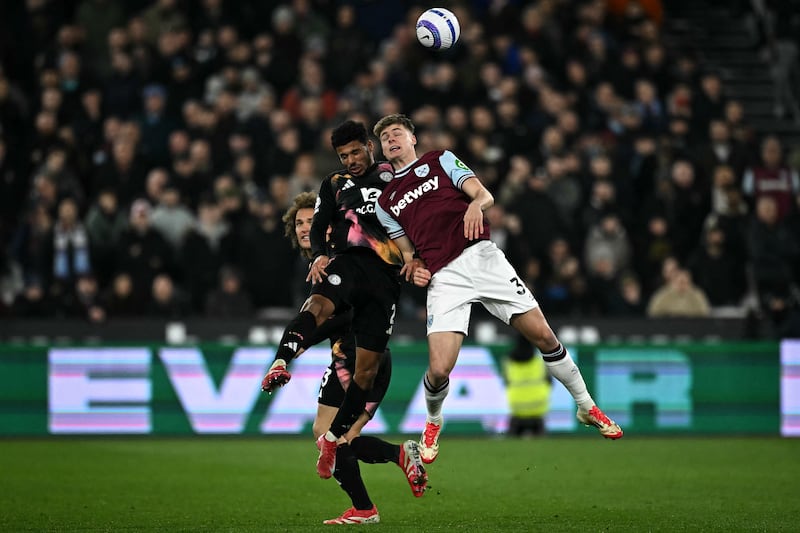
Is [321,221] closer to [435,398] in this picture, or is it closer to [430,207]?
[430,207]

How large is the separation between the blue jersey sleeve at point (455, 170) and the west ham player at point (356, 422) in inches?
46.1

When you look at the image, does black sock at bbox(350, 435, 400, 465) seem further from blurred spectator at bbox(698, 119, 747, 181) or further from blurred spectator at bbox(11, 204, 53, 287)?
blurred spectator at bbox(698, 119, 747, 181)

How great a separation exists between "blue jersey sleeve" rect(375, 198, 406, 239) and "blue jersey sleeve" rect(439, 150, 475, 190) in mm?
513

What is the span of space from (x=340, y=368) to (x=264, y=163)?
9.51 metres

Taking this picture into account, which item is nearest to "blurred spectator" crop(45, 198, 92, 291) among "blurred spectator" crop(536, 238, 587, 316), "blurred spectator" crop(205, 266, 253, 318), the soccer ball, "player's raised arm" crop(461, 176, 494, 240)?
"blurred spectator" crop(205, 266, 253, 318)

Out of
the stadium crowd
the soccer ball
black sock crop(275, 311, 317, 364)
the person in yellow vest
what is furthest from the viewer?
the stadium crowd

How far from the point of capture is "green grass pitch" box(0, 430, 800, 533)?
926 centimetres

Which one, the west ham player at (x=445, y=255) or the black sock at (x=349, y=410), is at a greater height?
the west ham player at (x=445, y=255)

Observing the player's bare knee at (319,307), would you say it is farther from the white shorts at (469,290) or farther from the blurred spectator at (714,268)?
the blurred spectator at (714,268)

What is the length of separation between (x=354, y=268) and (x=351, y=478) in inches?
58.2

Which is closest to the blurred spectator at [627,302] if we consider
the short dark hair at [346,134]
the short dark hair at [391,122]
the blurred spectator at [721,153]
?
the blurred spectator at [721,153]

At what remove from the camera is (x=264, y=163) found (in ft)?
62.4

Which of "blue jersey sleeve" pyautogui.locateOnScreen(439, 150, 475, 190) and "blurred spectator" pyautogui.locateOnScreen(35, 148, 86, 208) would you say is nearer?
"blue jersey sleeve" pyautogui.locateOnScreen(439, 150, 475, 190)

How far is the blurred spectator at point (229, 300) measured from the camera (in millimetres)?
17470
